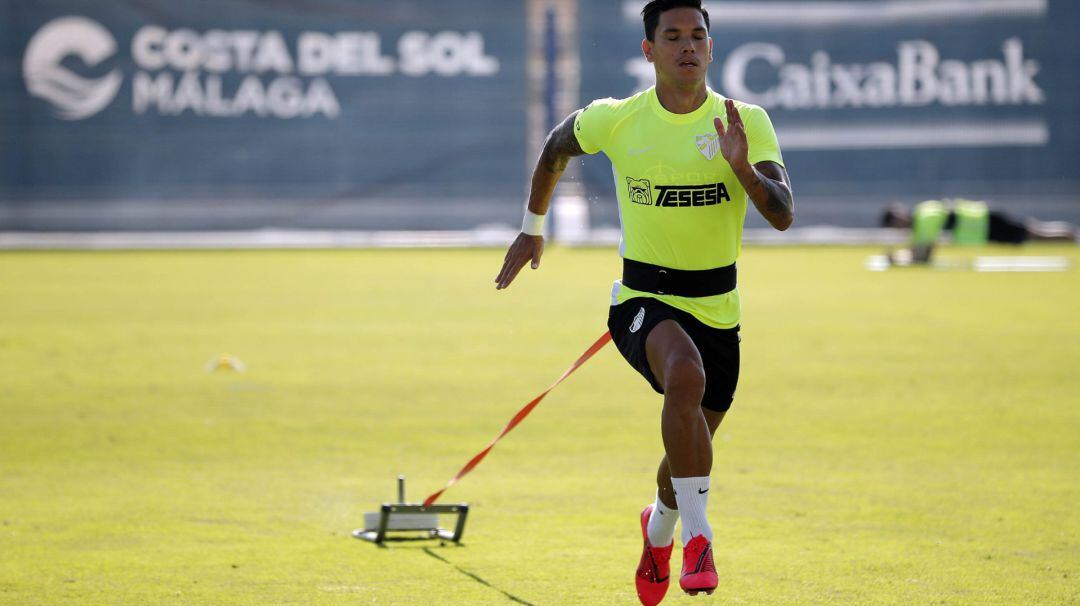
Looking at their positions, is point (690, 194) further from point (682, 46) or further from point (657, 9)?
point (657, 9)

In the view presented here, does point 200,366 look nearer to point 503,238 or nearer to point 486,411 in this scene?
point 486,411

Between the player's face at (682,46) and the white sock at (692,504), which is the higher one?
the player's face at (682,46)

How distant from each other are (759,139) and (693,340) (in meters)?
0.78


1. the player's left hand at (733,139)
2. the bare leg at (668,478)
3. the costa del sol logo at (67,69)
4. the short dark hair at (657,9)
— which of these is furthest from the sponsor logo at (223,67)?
the player's left hand at (733,139)

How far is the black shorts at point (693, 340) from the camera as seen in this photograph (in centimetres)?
582

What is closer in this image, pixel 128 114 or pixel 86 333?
pixel 86 333

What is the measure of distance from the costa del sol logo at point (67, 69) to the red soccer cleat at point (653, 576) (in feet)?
118

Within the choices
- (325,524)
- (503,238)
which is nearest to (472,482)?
(325,524)

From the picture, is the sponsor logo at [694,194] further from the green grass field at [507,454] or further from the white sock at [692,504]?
the green grass field at [507,454]

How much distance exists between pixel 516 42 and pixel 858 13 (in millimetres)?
8701

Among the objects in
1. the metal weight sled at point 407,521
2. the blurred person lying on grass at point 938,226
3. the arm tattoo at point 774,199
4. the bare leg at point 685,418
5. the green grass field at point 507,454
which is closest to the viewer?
the arm tattoo at point 774,199

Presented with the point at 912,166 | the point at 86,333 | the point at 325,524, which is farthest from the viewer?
the point at 912,166

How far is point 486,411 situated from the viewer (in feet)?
37.3

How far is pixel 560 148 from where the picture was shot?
621cm
